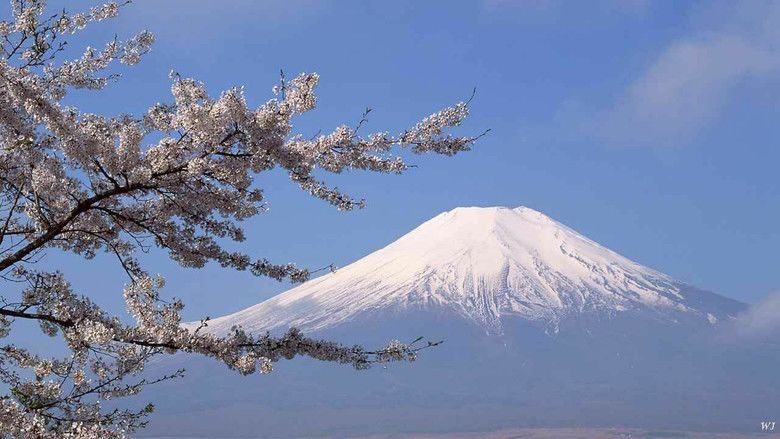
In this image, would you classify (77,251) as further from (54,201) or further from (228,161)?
(228,161)

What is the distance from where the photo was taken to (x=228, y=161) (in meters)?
7.05

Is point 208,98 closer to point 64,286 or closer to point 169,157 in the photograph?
point 169,157

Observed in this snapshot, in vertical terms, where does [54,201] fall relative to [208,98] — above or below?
below

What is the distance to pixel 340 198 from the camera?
782cm

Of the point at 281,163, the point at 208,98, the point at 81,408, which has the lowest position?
the point at 81,408

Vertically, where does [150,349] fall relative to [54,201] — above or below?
below

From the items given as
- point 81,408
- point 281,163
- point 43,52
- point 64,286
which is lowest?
point 81,408

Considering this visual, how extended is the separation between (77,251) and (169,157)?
2.08 m

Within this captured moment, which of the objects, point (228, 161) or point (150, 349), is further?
point (150, 349)

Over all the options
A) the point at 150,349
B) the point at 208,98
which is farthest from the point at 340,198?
the point at 150,349

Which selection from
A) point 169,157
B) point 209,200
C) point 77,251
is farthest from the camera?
point 77,251

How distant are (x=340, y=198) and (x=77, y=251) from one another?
8.42 feet

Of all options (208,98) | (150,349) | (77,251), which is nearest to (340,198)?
(208,98)

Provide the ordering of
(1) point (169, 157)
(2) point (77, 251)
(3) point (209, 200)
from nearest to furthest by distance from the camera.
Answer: (1) point (169, 157) < (3) point (209, 200) < (2) point (77, 251)
